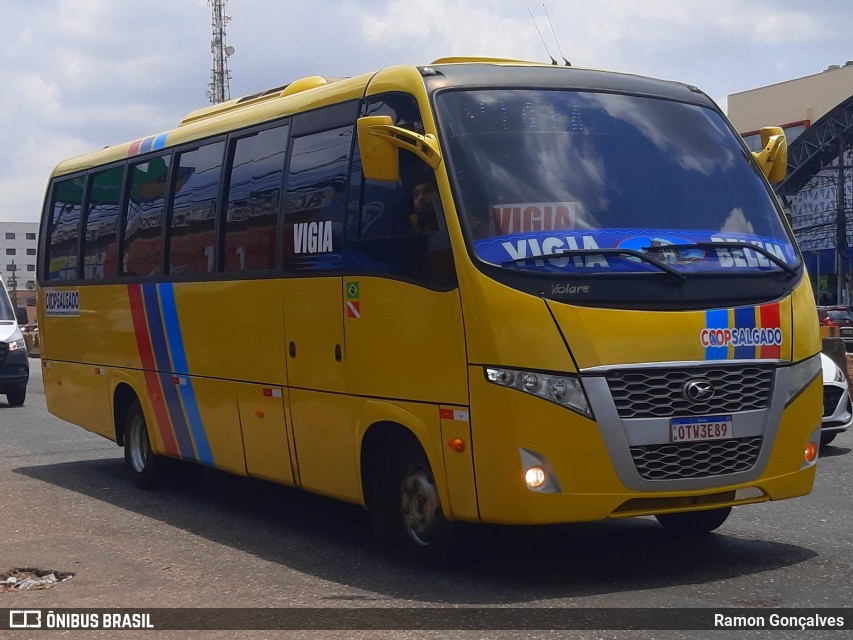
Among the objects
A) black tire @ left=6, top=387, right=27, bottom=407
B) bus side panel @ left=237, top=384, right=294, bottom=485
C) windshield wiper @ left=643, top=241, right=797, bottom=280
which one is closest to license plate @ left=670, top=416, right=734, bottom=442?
windshield wiper @ left=643, top=241, right=797, bottom=280

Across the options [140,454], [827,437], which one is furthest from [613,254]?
[827,437]

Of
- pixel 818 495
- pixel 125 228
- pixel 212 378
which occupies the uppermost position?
pixel 125 228

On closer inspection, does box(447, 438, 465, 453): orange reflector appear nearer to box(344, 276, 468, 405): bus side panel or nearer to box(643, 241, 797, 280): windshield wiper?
box(344, 276, 468, 405): bus side panel

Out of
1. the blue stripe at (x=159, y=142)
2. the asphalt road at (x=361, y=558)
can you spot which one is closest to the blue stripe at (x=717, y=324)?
the asphalt road at (x=361, y=558)

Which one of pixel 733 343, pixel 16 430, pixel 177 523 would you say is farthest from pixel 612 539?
pixel 16 430

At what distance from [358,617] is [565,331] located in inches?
69.0

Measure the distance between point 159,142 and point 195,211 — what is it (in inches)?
53.2

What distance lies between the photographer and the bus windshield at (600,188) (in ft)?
23.2

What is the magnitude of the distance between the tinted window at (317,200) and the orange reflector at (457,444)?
1.66 meters

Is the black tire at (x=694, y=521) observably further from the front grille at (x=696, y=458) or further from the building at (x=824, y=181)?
the building at (x=824, y=181)

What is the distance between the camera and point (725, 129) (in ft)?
27.3

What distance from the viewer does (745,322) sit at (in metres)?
7.24

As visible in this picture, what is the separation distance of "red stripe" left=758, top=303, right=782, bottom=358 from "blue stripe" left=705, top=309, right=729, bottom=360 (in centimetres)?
26

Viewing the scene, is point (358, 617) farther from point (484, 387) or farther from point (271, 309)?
point (271, 309)
